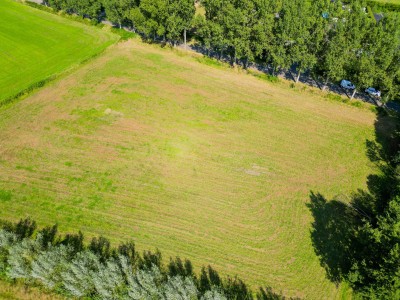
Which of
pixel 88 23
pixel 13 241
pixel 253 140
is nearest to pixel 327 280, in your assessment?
pixel 253 140

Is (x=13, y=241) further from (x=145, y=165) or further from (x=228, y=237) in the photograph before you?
(x=228, y=237)

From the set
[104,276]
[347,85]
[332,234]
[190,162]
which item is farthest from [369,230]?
[347,85]

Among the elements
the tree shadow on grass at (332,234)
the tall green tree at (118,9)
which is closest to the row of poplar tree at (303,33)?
the tall green tree at (118,9)

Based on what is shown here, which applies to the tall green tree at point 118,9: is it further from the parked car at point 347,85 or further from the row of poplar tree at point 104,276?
the row of poplar tree at point 104,276

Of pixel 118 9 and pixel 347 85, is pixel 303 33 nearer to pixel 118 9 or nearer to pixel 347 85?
pixel 347 85

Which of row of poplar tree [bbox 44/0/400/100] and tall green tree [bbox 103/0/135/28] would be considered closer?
row of poplar tree [bbox 44/0/400/100]

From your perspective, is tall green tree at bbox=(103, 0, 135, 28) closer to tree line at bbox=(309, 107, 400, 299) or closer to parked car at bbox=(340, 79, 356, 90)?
parked car at bbox=(340, 79, 356, 90)

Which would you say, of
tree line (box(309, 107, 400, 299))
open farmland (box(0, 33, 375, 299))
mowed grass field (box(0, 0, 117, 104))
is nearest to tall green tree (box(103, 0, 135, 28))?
Result: mowed grass field (box(0, 0, 117, 104))
